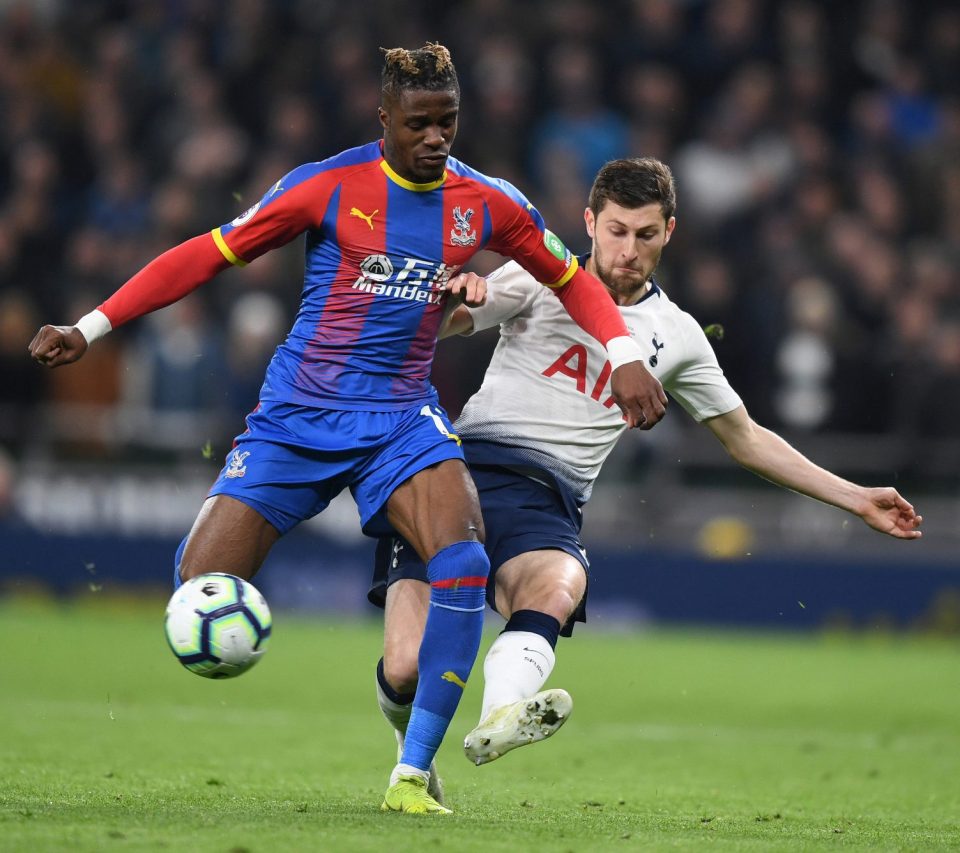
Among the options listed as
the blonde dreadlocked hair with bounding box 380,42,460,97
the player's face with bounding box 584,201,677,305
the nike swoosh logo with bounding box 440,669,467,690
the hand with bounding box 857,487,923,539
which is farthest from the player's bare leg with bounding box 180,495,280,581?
the hand with bounding box 857,487,923,539

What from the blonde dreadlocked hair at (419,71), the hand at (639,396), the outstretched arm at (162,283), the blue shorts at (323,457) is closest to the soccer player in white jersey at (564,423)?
the blue shorts at (323,457)

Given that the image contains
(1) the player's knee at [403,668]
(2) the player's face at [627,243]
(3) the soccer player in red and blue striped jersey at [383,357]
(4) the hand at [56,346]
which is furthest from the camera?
(2) the player's face at [627,243]

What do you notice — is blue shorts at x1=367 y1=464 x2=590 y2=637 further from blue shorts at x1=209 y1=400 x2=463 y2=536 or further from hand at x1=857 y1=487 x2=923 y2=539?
hand at x1=857 y1=487 x2=923 y2=539

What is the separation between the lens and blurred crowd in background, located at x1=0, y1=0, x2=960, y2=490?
12406 mm

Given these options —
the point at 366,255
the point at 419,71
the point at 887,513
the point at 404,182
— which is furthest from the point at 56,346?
the point at 887,513

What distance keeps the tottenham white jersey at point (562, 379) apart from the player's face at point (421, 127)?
0.75m

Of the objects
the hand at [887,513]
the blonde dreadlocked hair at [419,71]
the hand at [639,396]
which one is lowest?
the hand at [887,513]

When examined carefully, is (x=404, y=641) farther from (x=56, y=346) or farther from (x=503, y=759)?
(x=503, y=759)

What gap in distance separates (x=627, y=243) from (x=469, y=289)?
0.76m

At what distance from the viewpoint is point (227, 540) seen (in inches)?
200

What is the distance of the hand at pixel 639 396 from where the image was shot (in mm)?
5176

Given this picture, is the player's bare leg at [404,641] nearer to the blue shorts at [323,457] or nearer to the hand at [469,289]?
the blue shorts at [323,457]

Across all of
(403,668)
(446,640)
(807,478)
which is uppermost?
(807,478)

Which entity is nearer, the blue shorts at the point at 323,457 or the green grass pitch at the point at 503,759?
the green grass pitch at the point at 503,759
